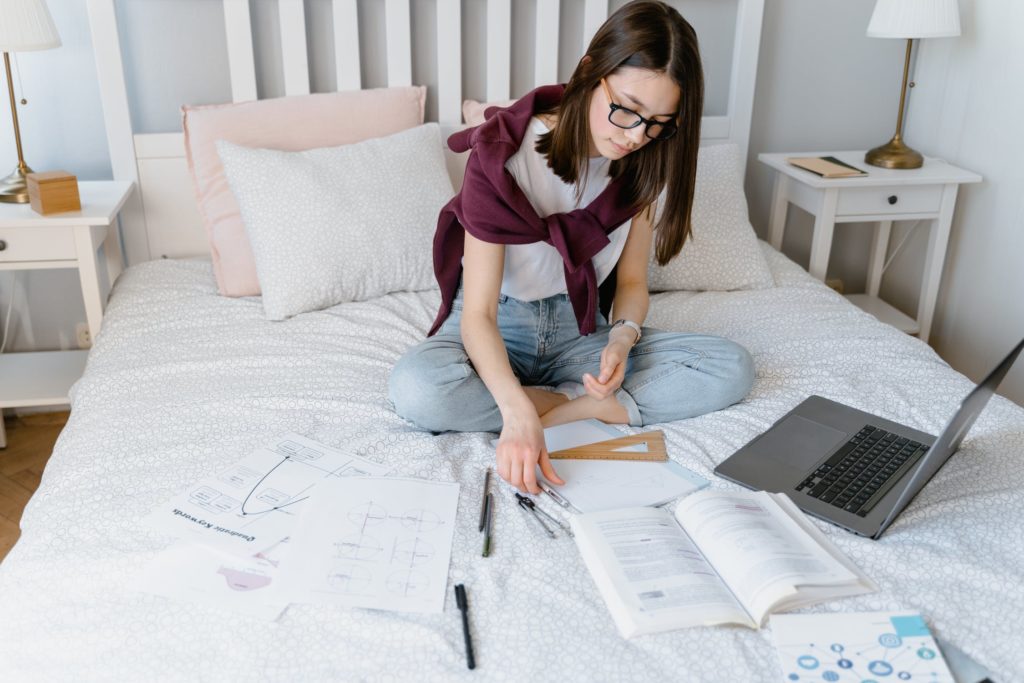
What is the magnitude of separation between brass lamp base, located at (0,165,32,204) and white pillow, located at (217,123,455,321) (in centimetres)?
42

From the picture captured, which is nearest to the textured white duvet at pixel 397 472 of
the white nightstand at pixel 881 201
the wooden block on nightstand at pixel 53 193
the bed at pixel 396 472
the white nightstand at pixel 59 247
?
the bed at pixel 396 472

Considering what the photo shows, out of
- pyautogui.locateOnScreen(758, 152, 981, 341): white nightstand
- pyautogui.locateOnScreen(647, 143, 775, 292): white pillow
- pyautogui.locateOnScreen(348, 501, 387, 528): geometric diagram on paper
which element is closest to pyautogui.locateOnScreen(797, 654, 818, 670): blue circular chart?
pyautogui.locateOnScreen(348, 501, 387, 528): geometric diagram on paper

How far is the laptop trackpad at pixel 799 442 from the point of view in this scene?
1.27 m

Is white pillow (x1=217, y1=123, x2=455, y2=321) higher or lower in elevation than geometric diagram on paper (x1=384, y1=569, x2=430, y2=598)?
higher

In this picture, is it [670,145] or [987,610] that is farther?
[670,145]

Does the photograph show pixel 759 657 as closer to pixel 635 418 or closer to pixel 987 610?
pixel 987 610

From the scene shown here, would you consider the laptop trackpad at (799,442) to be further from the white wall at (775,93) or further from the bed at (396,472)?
the white wall at (775,93)

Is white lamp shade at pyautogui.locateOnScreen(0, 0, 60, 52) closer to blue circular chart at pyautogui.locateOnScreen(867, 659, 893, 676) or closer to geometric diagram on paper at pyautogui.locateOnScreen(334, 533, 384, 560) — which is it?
geometric diagram on paper at pyautogui.locateOnScreen(334, 533, 384, 560)

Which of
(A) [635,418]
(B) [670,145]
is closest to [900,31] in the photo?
(B) [670,145]

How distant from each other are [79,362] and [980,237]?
7.32 ft

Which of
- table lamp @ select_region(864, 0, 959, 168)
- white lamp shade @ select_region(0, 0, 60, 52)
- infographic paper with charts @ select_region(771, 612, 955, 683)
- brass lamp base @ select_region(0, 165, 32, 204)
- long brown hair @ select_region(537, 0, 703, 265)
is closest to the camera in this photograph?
infographic paper with charts @ select_region(771, 612, 955, 683)

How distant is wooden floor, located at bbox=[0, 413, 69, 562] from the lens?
1.79 m

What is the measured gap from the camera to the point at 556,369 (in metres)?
1.55

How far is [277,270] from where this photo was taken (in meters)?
1.77
